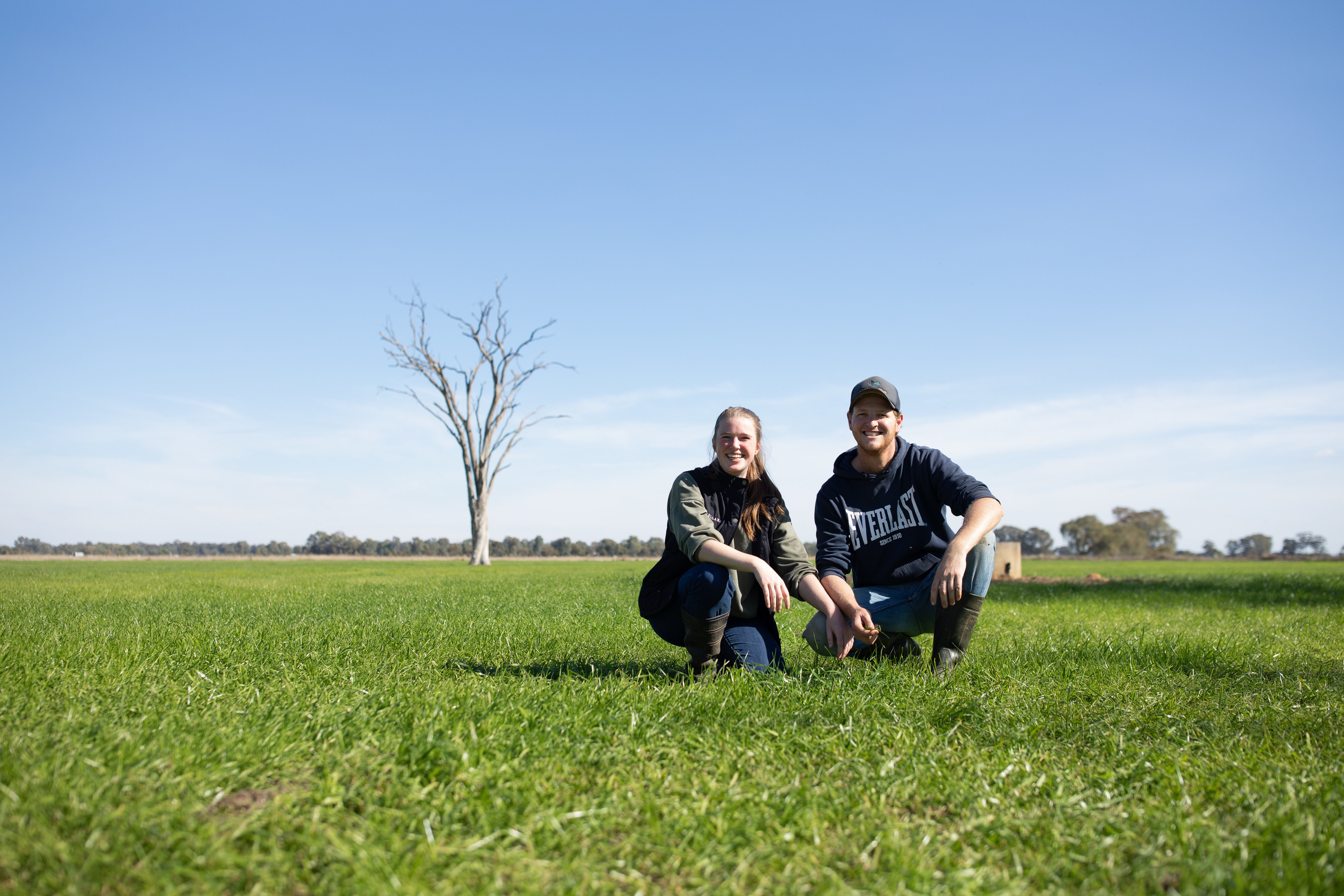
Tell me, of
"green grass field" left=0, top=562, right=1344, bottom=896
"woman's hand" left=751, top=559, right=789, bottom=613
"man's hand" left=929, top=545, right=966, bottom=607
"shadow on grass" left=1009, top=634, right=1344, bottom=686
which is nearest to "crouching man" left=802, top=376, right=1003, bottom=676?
"man's hand" left=929, top=545, right=966, bottom=607

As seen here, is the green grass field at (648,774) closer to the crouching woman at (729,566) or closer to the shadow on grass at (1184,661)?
the shadow on grass at (1184,661)

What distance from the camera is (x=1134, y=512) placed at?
10325 cm

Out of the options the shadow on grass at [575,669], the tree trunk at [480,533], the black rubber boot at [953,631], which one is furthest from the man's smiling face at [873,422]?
the tree trunk at [480,533]

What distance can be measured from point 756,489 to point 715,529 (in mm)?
338

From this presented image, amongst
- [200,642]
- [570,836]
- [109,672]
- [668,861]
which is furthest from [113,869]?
[200,642]

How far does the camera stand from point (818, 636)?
4562 mm

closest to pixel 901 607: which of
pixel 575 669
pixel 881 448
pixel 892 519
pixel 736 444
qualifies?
pixel 892 519

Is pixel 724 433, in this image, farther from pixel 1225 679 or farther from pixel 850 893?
pixel 1225 679

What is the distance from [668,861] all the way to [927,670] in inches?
104

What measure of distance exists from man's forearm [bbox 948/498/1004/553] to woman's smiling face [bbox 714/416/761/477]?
1183 millimetres

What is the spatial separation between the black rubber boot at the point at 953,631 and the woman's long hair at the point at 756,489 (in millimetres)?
1068

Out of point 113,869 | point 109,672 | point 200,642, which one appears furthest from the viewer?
point 200,642

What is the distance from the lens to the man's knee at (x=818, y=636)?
4.48m

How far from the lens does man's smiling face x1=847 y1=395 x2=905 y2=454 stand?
4.62 metres
